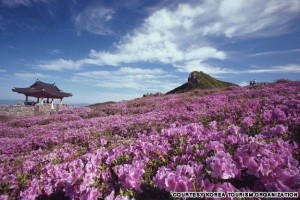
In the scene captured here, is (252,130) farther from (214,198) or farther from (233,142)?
(214,198)

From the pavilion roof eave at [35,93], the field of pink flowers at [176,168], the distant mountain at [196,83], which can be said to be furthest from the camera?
the pavilion roof eave at [35,93]

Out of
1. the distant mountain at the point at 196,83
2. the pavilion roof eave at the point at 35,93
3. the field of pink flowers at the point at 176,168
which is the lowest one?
the field of pink flowers at the point at 176,168

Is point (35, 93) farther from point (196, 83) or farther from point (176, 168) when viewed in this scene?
point (176, 168)

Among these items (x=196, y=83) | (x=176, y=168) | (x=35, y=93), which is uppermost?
(x=196, y=83)

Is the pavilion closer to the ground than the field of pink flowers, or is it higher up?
higher up

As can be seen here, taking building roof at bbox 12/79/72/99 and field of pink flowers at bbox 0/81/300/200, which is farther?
building roof at bbox 12/79/72/99

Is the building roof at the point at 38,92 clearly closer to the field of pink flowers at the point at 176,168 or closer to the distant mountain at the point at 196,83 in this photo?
the distant mountain at the point at 196,83

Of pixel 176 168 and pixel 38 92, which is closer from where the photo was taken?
pixel 176 168

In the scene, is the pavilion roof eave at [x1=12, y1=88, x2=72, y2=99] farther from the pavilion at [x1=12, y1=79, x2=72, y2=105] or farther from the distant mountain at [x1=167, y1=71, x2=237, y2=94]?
the distant mountain at [x1=167, y1=71, x2=237, y2=94]

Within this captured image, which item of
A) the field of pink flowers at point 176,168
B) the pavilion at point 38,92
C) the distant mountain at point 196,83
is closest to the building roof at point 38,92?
the pavilion at point 38,92

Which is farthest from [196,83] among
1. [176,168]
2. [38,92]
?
[176,168]

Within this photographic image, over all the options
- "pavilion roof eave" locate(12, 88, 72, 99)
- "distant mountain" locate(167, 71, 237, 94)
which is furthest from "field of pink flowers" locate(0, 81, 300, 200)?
"pavilion roof eave" locate(12, 88, 72, 99)

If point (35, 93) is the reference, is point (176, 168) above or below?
below

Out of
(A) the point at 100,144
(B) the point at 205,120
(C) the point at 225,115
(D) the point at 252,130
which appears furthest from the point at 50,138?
(D) the point at 252,130
